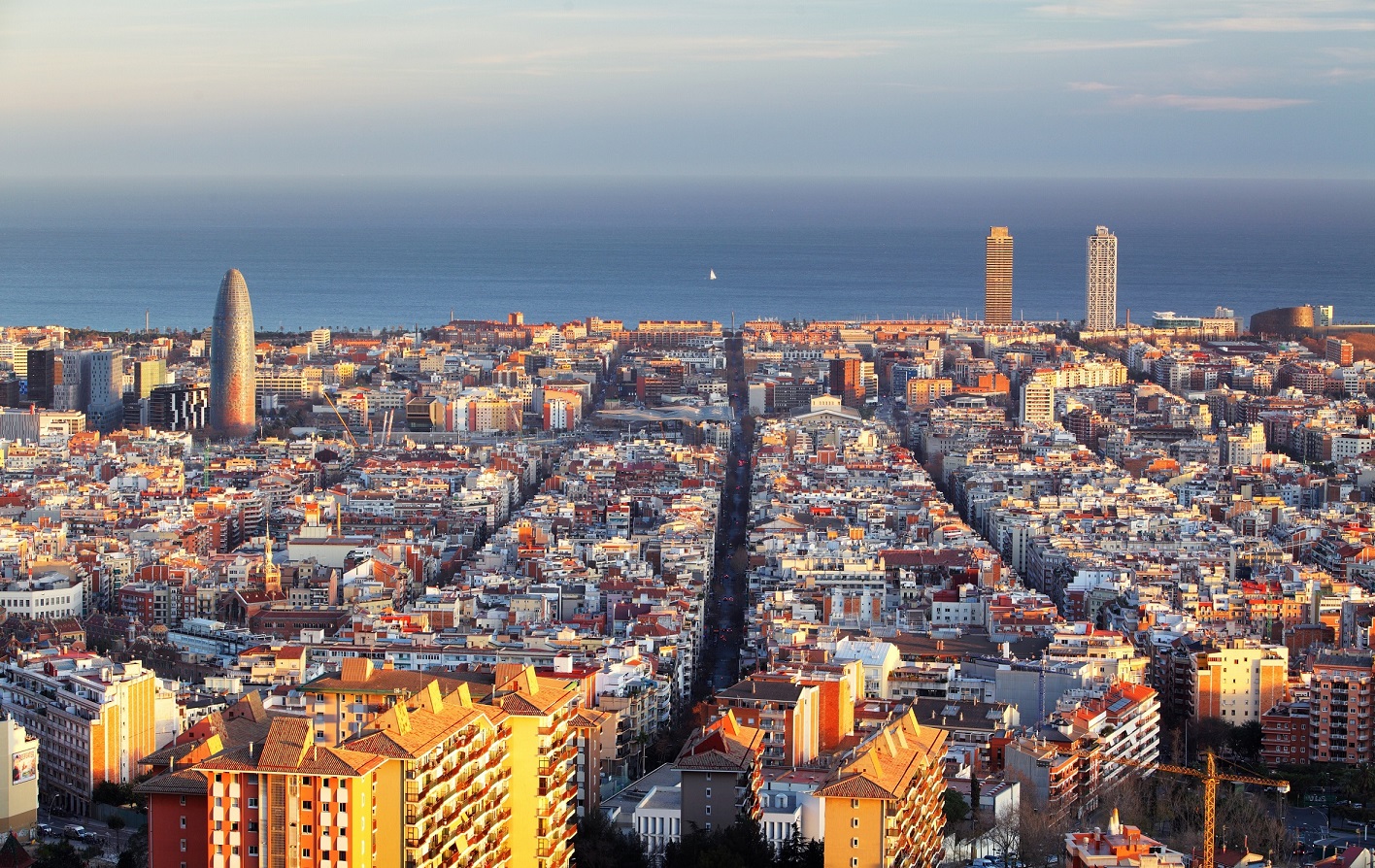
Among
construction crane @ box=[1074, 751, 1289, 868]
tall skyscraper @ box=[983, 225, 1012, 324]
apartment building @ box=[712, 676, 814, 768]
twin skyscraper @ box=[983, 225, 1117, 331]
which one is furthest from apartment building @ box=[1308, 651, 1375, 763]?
tall skyscraper @ box=[983, 225, 1012, 324]

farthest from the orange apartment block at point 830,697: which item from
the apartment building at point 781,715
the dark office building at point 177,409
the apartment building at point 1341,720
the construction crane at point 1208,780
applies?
the dark office building at point 177,409

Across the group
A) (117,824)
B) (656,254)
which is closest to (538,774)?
(117,824)

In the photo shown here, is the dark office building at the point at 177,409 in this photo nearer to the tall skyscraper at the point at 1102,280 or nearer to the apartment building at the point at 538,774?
the tall skyscraper at the point at 1102,280

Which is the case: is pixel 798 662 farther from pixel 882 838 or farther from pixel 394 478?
pixel 394 478

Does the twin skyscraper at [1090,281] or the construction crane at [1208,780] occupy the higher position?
the twin skyscraper at [1090,281]

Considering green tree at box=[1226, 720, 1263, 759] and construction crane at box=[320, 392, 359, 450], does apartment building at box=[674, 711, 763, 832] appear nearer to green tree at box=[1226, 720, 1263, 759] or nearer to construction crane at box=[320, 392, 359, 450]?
green tree at box=[1226, 720, 1263, 759]
